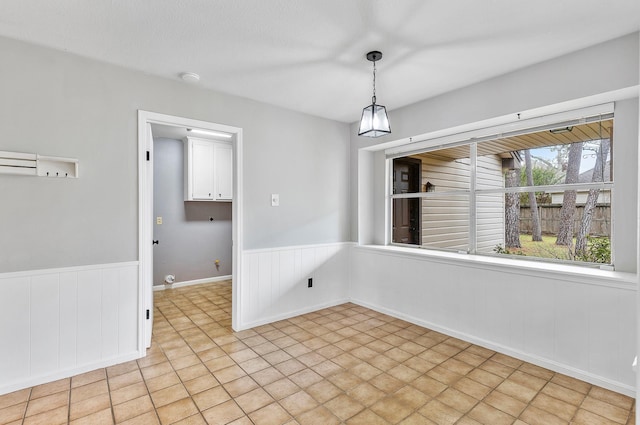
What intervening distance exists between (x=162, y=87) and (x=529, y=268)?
3.61 meters

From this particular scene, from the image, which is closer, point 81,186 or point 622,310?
point 622,310

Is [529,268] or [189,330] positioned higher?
[529,268]

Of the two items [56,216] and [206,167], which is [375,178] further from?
[56,216]

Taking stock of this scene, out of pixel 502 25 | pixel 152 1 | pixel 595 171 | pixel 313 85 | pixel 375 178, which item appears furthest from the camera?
pixel 375 178

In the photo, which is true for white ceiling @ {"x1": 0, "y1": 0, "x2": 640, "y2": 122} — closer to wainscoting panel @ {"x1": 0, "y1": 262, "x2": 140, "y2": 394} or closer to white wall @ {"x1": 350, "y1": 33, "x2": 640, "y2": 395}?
white wall @ {"x1": 350, "y1": 33, "x2": 640, "y2": 395}

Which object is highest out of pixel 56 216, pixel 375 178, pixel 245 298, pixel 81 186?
pixel 375 178

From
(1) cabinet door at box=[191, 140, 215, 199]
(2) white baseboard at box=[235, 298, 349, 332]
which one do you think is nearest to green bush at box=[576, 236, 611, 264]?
(2) white baseboard at box=[235, 298, 349, 332]

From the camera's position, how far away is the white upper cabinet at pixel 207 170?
497 centimetres

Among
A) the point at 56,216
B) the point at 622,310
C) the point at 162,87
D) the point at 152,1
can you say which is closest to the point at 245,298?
the point at 56,216

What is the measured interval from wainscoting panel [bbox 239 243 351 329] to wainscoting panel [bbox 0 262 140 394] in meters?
1.12

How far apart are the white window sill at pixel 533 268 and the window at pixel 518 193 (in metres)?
0.16

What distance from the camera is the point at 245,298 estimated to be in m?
3.44

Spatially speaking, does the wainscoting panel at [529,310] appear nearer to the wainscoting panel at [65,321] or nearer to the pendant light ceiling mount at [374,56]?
the pendant light ceiling mount at [374,56]

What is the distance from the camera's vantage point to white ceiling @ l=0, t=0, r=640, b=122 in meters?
1.90
